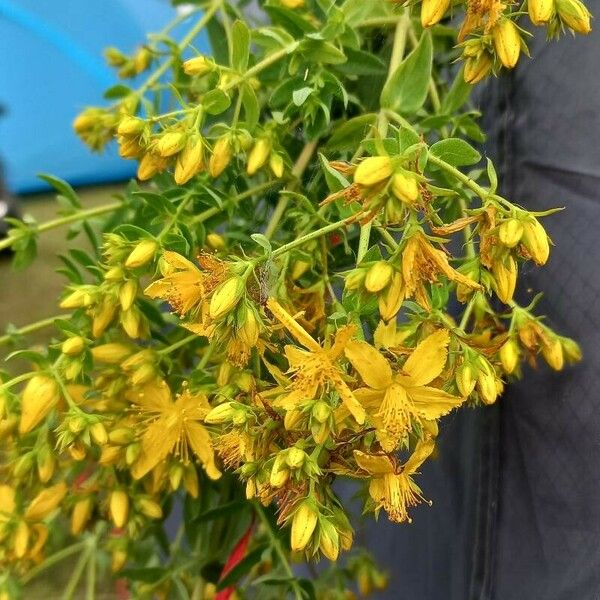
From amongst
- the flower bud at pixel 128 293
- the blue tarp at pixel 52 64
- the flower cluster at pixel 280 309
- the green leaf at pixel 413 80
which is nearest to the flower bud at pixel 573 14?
the flower cluster at pixel 280 309

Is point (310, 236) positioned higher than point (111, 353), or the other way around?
point (310, 236)

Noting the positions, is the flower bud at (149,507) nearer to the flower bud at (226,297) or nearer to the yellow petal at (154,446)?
the yellow petal at (154,446)

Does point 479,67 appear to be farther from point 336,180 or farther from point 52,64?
point 52,64

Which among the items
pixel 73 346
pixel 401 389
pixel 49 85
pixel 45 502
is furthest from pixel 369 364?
pixel 49 85

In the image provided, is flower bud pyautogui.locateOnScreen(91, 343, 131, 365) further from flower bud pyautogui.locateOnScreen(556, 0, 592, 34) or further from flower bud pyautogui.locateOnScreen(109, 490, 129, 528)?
flower bud pyautogui.locateOnScreen(556, 0, 592, 34)

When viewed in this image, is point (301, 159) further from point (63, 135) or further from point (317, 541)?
point (63, 135)

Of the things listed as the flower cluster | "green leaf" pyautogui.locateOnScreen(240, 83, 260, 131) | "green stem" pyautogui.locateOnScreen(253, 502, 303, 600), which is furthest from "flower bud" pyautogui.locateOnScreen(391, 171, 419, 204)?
"green stem" pyautogui.locateOnScreen(253, 502, 303, 600)
